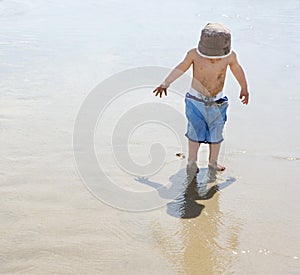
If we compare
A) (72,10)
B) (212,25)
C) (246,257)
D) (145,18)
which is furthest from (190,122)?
(72,10)

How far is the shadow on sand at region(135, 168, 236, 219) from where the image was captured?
3.35m

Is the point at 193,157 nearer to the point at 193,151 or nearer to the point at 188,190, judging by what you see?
the point at 193,151

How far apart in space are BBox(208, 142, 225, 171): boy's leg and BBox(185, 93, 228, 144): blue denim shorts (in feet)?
0.14

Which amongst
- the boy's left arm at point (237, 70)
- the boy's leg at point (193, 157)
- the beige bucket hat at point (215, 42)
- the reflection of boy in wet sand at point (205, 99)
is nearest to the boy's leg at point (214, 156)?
the reflection of boy in wet sand at point (205, 99)

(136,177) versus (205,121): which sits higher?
(205,121)

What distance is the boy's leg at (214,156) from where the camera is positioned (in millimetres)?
3969

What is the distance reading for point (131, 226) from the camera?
10.2ft

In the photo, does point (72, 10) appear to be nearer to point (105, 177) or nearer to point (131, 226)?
point (105, 177)

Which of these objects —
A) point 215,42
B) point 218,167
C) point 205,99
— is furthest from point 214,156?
point 215,42

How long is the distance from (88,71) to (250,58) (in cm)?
236

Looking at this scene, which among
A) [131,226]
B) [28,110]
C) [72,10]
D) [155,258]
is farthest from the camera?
[72,10]

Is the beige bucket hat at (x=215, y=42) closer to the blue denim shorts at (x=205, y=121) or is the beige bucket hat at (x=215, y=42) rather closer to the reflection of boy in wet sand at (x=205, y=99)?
the reflection of boy in wet sand at (x=205, y=99)

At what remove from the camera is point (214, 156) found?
3.99m

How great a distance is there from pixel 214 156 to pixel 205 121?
0.95 ft
